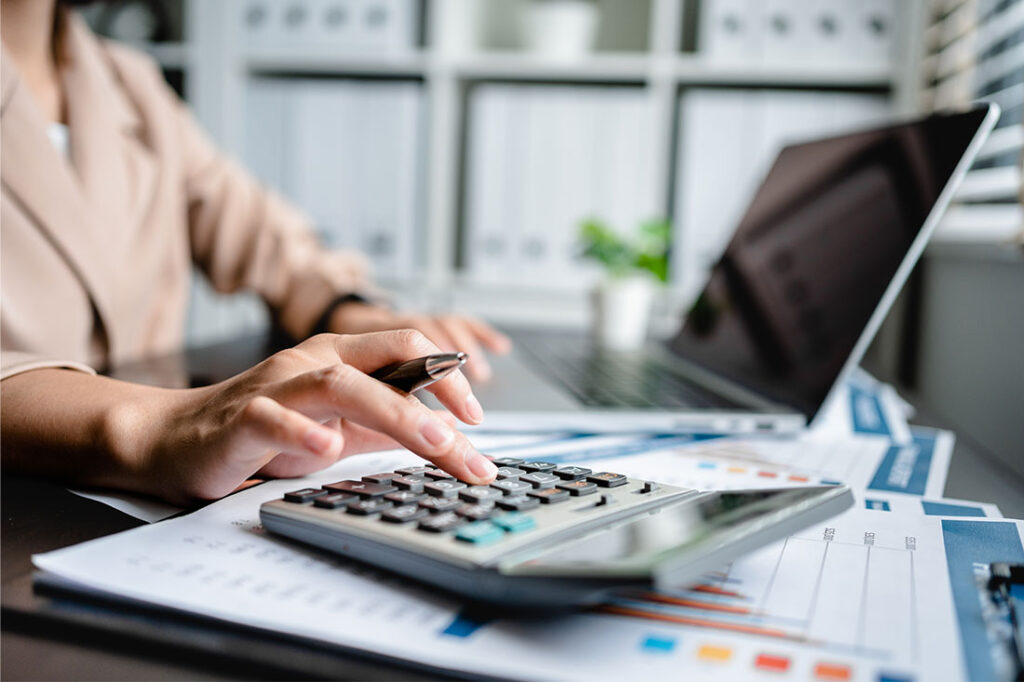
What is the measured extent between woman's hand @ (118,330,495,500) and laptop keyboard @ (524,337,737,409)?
28cm

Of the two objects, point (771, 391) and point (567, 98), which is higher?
point (567, 98)

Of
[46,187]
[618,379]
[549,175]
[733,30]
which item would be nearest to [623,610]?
[618,379]

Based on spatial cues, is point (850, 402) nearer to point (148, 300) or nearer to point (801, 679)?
point (801, 679)

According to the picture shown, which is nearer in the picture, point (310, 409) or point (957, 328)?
point (310, 409)

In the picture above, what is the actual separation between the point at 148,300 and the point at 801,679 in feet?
3.23

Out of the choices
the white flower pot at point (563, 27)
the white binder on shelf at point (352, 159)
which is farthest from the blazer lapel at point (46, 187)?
the white flower pot at point (563, 27)

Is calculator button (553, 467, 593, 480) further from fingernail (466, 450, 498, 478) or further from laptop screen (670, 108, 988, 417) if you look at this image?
laptop screen (670, 108, 988, 417)

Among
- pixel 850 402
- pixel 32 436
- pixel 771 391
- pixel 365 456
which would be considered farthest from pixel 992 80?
pixel 32 436

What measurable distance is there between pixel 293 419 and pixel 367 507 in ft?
0.17

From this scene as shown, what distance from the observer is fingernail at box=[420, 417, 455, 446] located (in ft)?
1.28

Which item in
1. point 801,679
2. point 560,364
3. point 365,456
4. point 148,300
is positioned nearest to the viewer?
point 801,679

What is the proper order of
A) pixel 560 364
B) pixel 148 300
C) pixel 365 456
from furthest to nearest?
pixel 148 300, pixel 560 364, pixel 365 456

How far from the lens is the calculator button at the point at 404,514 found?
35 cm

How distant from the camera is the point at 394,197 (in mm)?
1865
